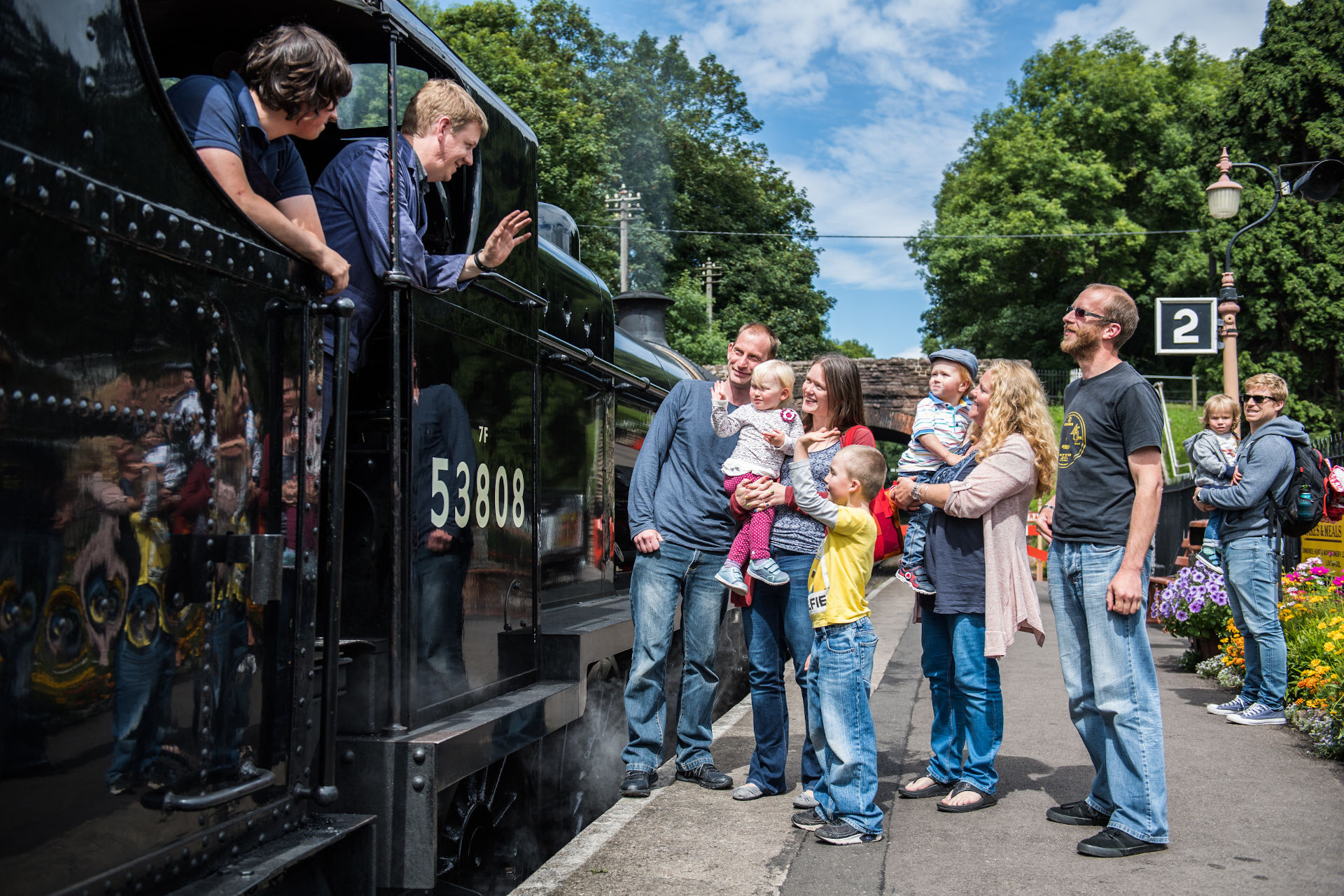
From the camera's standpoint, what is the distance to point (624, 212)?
28156mm

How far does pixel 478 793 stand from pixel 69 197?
239 centimetres

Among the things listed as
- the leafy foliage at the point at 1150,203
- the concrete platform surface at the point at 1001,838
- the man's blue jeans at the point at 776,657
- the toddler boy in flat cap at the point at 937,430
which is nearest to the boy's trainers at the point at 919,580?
the toddler boy in flat cap at the point at 937,430

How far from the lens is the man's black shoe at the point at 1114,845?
11.5 feet

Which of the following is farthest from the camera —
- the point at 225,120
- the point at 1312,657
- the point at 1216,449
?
the point at 1216,449

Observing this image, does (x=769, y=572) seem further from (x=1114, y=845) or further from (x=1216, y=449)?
(x=1216, y=449)

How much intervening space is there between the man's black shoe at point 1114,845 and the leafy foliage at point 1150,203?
29.0 meters

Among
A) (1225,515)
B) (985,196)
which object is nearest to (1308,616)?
(1225,515)

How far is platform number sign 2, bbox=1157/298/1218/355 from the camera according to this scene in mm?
11930

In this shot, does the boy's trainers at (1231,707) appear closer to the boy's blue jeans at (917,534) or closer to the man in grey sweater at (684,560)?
the boy's blue jeans at (917,534)

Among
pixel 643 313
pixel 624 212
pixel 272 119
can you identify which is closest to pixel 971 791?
pixel 272 119

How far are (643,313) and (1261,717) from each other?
6039mm

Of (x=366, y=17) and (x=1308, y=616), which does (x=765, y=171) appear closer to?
(x=1308, y=616)

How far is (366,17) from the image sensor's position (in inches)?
108

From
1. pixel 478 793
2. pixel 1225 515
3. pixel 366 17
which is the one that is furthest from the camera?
pixel 1225 515
